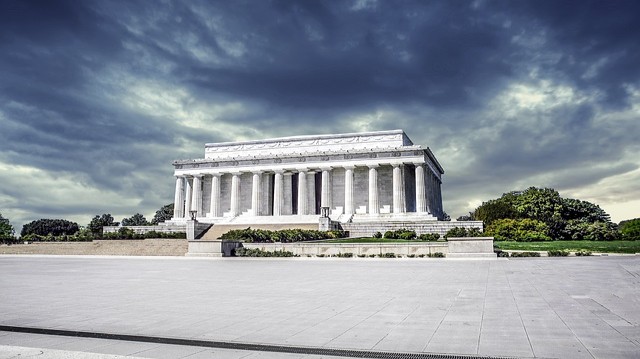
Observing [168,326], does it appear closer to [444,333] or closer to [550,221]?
[444,333]

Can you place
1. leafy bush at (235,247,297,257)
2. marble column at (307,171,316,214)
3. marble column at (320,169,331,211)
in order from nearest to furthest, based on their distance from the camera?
1. leafy bush at (235,247,297,257)
2. marble column at (320,169,331,211)
3. marble column at (307,171,316,214)

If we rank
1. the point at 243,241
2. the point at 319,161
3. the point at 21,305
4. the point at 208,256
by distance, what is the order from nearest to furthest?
the point at 21,305 → the point at 208,256 → the point at 243,241 → the point at 319,161

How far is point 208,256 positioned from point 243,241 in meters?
4.57

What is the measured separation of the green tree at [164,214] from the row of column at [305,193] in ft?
96.6

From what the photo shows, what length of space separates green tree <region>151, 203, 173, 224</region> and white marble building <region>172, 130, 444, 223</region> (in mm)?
29435

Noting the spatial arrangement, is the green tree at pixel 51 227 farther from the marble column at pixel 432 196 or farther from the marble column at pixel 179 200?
the marble column at pixel 432 196

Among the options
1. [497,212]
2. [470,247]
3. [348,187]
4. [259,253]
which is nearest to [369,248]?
[470,247]

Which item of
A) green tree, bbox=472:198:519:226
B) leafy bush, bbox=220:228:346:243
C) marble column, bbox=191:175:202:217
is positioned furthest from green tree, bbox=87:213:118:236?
green tree, bbox=472:198:519:226

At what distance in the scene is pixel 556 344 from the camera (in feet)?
22.9

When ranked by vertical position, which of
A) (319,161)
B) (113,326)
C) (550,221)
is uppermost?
(319,161)

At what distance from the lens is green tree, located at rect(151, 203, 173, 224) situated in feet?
334

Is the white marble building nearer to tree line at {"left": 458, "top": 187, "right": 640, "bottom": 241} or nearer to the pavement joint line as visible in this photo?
tree line at {"left": 458, "top": 187, "right": 640, "bottom": 241}

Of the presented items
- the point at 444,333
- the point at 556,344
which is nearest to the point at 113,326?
the point at 444,333

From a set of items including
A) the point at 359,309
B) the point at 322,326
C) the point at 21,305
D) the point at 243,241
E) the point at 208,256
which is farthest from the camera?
the point at 243,241
